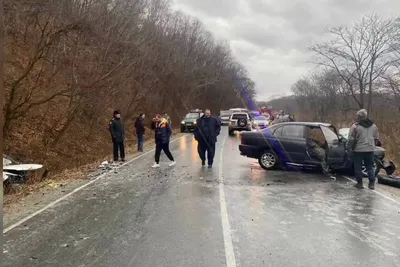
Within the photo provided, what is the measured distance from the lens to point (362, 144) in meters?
10.1

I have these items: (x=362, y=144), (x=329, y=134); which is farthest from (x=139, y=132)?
(x=362, y=144)

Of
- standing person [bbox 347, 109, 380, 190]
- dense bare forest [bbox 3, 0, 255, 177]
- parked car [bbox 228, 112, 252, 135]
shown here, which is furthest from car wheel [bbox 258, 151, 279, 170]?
parked car [bbox 228, 112, 252, 135]

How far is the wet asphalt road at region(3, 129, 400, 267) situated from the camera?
16.8ft

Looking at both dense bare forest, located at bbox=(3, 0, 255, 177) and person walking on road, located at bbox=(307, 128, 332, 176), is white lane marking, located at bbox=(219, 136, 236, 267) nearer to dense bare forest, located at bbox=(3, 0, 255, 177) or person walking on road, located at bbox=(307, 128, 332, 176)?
person walking on road, located at bbox=(307, 128, 332, 176)

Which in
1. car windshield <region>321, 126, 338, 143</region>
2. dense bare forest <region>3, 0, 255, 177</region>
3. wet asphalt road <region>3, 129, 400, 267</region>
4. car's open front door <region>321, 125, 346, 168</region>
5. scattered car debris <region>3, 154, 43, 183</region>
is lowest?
wet asphalt road <region>3, 129, 400, 267</region>

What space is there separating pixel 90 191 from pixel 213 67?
76.2 meters

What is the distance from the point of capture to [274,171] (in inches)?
497

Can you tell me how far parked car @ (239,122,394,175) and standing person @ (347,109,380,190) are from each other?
3.96 ft

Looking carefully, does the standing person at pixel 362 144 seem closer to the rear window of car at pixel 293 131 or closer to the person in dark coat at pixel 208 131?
the rear window of car at pixel 293 131

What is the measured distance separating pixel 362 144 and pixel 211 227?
5.35 meters

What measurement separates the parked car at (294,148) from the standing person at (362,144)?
121 cm

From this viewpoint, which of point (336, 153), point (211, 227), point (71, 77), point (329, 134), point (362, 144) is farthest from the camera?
point (71, 77)

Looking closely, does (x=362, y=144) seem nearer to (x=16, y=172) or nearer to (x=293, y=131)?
(x=293, y=131)

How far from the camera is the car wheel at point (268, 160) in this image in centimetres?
1288
